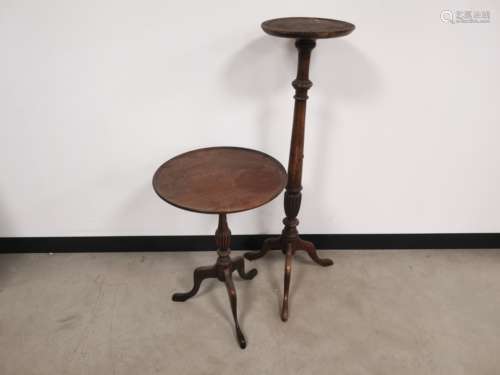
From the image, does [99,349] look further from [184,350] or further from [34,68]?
[34,68]

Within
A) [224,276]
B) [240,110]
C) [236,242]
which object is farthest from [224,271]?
[240,110]

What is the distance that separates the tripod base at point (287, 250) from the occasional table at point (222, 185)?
0.24 meters

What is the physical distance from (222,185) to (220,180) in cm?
4

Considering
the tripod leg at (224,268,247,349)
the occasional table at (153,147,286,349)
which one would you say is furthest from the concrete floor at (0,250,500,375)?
the occasional table at (153,147,286,349)

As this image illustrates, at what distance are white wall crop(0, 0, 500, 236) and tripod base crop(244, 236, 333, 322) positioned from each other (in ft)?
0.44

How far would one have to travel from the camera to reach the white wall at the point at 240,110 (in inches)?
62.0

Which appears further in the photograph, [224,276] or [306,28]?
[224,276]

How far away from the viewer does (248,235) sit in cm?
207

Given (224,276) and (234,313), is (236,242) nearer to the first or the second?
(224,276)

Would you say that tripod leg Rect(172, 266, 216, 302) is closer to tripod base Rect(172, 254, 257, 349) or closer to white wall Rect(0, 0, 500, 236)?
tripod base Rect(172, 254, 257, 349)

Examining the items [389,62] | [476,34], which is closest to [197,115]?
[389,62]

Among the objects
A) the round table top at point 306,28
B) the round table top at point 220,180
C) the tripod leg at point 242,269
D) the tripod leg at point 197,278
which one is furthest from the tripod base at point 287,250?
the round table top at point 306,28

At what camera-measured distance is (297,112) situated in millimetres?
1558

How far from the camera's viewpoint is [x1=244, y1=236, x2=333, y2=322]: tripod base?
1710mm
